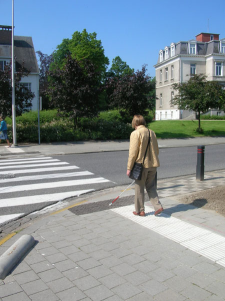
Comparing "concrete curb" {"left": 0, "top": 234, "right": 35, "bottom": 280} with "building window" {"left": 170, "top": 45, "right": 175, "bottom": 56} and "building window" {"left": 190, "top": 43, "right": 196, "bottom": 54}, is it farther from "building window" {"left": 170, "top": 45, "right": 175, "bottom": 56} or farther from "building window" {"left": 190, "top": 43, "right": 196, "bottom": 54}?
"building window" {"left": 170, "top": 45, "right": 175, "bottom": 56}

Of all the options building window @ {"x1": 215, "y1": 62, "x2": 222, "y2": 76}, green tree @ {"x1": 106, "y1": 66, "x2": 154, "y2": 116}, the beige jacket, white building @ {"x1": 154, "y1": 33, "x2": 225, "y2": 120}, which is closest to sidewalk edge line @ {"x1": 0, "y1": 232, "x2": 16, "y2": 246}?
the beige jacket

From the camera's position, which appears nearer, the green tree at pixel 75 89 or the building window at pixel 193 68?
the green tree at pixel 75 89

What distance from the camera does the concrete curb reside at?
3.56 m

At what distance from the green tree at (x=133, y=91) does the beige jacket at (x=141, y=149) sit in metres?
17.1

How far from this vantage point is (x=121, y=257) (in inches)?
156

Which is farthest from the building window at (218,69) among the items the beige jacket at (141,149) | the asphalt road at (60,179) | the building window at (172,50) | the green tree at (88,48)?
the beige jacket at (141,149)

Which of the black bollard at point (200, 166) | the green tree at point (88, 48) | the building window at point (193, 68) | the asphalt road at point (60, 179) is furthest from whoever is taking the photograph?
the building window at point (193, 68)

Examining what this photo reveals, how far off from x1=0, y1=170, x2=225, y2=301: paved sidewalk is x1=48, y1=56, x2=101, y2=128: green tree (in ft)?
49.7

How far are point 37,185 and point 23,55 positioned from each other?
38.8m

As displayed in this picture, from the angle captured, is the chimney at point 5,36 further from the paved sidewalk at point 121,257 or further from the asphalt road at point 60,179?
the paved sidewalk at point 121,257

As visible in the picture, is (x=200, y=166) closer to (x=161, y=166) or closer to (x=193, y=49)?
(x=161, y=166)

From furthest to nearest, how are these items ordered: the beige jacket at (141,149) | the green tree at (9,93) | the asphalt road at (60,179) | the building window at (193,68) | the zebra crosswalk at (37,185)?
1. the building window at (193,68)
2. the green tree at (9,93)
3. the asphalt road at (60,179)
4. the zebra crosswalk at (37,185)
5. the beige jacket at (141,149)

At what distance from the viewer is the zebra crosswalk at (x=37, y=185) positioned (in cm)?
652

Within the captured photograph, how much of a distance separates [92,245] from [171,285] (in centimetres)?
139
